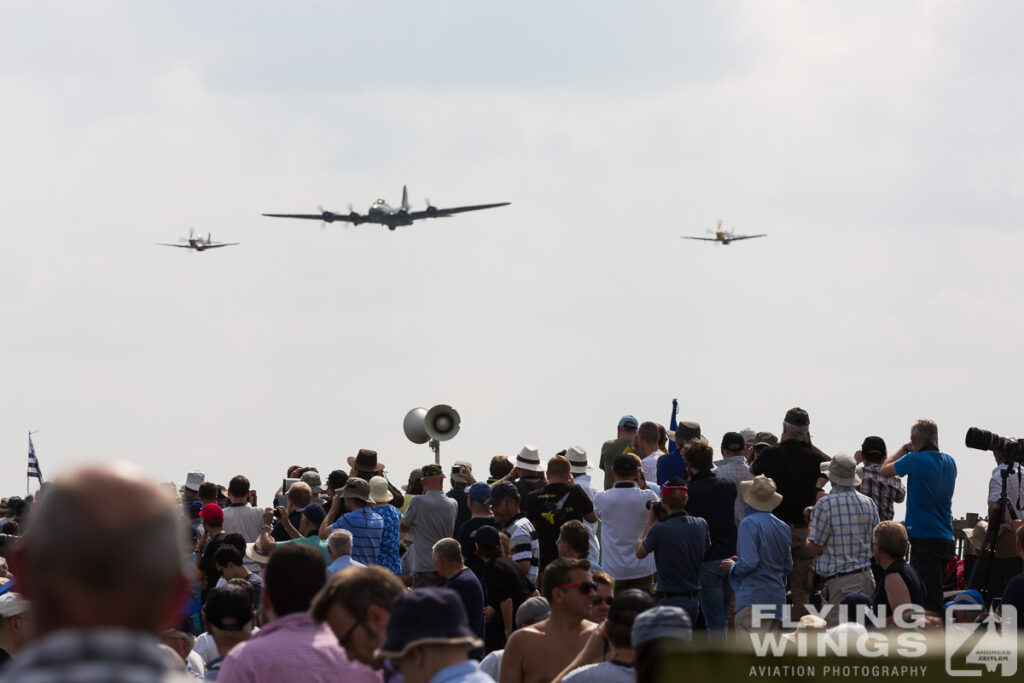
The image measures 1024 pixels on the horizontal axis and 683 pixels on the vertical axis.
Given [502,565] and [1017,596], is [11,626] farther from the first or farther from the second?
[1017,596]

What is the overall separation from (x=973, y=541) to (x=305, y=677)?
30.2 ft

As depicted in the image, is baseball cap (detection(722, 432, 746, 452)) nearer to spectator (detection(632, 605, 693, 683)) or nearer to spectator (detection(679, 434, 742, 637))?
spectator (detection(679, 434, 742, 637))

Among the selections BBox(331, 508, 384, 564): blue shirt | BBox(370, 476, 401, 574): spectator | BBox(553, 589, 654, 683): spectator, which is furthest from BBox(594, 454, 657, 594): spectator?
BBox(553, 589, 654, 683): spectator

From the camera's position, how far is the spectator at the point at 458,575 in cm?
876

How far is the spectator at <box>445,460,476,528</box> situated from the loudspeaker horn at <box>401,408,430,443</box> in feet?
21.8

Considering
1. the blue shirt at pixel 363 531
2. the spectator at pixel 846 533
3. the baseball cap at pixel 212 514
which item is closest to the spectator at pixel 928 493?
the spectator at pixel 846 533

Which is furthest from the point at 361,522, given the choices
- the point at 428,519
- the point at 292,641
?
the point at 292,641

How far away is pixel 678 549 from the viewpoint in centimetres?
984

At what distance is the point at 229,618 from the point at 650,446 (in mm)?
7693

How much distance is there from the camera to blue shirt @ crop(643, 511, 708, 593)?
984 centimetres

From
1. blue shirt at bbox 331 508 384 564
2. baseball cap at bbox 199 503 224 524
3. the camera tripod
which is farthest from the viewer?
baseball cap at bbox 199 503 224 524

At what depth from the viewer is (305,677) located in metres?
4.62

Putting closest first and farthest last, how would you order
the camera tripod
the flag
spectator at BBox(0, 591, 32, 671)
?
spectator at BBox(0, 591, 32, 671)
the camera tripod
the flag

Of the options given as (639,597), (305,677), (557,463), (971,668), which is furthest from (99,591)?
(557,463)
